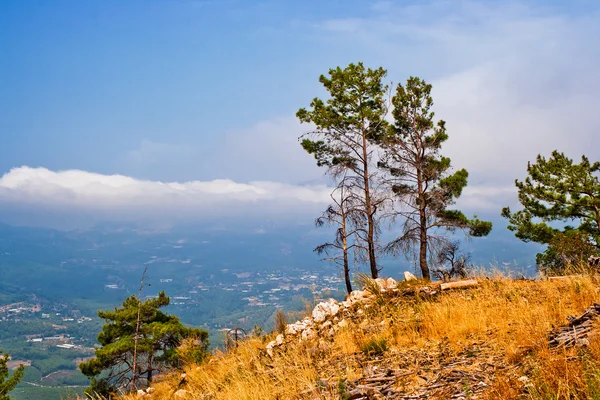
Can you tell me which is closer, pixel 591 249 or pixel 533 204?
pixel 591 249

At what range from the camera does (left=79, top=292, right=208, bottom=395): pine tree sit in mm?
22391

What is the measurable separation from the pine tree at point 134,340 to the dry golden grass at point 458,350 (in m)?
14.8

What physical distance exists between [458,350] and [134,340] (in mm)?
21548

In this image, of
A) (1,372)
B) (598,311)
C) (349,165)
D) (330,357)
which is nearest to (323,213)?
(349,165)

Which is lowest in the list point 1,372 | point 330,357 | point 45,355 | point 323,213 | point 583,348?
point 45,355

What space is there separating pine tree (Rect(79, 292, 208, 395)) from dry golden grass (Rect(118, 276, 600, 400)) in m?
14.8

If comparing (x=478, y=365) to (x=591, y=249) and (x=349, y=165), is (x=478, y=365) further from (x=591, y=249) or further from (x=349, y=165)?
(x=591, y=249)

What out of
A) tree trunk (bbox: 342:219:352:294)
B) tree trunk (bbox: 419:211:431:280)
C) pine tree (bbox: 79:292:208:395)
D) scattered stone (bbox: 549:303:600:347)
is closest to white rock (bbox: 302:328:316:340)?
scattered stone (bbox: 549:303:600:347)

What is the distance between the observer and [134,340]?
22766mm

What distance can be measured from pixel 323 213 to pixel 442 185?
6.31 metres

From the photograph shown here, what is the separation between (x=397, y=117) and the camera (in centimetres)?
2123

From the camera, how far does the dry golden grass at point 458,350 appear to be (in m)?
3.81

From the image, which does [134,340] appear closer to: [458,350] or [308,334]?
[308,334]

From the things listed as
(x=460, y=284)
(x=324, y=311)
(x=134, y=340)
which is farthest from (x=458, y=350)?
(x=134, y=340)
